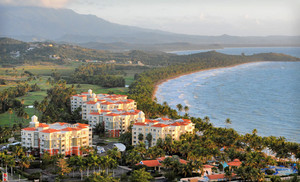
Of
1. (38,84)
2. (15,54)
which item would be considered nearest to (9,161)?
(38,84)

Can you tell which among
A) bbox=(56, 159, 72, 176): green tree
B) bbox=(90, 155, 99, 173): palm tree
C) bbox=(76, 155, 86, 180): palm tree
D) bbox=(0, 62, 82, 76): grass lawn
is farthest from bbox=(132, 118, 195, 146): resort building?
bbox=(0, 62, 82, 76): grass lawn

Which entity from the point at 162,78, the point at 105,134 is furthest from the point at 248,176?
the point at 162,78

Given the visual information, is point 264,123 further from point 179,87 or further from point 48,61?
point 48,61

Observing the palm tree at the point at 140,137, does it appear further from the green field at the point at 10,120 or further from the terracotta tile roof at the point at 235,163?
the green field at the point at 10,120

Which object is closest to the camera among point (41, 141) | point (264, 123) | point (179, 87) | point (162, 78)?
point (41, 141)

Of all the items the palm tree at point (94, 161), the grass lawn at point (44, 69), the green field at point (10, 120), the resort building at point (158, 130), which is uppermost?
the grass lawn at point (44, 69)

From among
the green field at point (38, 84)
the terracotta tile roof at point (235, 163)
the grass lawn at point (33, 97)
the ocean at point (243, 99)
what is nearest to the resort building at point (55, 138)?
the green field at point (38, 84)
